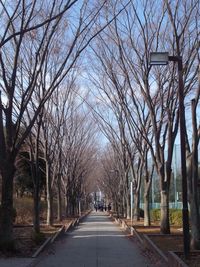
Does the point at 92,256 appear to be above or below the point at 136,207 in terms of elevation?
below

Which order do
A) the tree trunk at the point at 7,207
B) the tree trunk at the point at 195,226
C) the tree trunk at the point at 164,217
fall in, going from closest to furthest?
the tree trunk at the point at 195,226 < the tree trunk at the point at 7,207 < the tree trunk at the point at 164,217

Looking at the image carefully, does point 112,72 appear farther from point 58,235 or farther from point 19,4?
point 19,4

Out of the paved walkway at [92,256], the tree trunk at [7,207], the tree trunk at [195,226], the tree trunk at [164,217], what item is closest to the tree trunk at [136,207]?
the tree trunk at [164,217]

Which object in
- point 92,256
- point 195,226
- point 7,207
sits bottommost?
point 92,256

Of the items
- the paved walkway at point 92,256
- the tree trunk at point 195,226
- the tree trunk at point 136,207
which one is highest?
the tree trunk at point 136,207

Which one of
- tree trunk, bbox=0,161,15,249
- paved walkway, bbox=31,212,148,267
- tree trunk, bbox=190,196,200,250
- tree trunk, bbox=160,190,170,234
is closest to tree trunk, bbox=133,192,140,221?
tree trunk, bbox=160,190,170,234

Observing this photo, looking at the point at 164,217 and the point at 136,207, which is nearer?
the point at 164,217

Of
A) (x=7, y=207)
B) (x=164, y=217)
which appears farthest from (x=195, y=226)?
(x=164, y=217)

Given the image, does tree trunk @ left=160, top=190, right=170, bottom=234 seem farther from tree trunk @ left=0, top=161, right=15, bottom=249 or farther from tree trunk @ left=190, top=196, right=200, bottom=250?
tree trunk @ left=0, top=161, right=15, bottom=249

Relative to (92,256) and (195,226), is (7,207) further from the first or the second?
(195,226)

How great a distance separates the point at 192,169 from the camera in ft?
50.5

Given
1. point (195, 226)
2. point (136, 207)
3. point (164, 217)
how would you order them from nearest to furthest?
point (195, 226) < point (164, 217) < point (136, 207)

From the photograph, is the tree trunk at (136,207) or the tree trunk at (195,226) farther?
the tree trunk at (136,207)

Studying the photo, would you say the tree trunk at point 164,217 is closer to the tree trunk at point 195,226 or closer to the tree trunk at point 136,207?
the tree trunk at point 195,226
